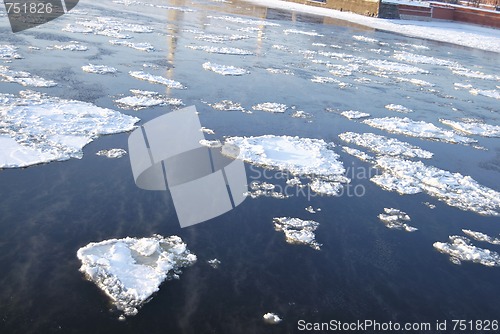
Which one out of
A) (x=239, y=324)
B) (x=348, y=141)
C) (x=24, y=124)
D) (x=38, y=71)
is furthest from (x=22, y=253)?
(x=38, y=71)

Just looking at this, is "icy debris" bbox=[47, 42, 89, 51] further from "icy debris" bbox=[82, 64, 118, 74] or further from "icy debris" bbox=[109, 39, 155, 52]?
"icy debris" bbox=[82, 64, 118, 74]

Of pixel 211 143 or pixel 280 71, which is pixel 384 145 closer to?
pixel 211 143

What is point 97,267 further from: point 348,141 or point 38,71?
point 38,71

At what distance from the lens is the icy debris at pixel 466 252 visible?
4961 mm

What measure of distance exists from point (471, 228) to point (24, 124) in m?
6.12

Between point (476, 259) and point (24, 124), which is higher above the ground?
point (24, 124)

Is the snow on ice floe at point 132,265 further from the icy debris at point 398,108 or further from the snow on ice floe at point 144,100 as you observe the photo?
the icy debris at point 398,108

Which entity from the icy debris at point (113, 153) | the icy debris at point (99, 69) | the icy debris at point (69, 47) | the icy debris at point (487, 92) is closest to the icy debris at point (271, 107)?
the icy debris at point (113, 153)

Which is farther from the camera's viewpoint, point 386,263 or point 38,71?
point 38,71

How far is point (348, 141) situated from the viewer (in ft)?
26.0

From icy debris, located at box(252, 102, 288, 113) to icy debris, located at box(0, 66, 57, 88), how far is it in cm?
391

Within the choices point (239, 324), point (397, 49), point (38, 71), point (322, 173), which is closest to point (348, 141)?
point (322, 173)

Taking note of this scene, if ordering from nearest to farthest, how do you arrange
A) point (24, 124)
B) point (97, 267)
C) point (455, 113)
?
point (97, 267)
point (24, 124)
point (455, 113)

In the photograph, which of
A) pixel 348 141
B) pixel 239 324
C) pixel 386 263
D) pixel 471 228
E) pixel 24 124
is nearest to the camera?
pixel 239 324
